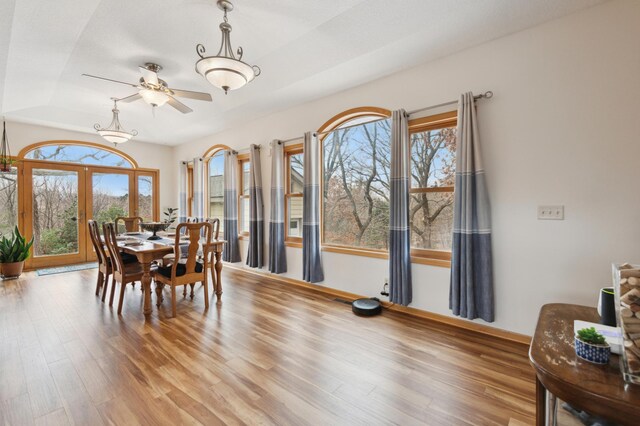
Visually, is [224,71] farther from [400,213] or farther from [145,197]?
[145,197]

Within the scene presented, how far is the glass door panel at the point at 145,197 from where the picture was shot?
6727 millimetres

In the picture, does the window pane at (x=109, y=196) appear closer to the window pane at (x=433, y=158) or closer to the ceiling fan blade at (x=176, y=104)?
the ceiling fan blade at (x=176, y=104)

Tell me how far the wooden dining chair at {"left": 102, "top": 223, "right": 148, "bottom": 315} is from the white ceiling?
1916mm

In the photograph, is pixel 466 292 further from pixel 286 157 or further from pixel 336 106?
pixel 286 157

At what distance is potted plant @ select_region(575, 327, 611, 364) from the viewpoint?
969 millimetres

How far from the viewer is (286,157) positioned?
462cm

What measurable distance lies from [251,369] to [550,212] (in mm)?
2729

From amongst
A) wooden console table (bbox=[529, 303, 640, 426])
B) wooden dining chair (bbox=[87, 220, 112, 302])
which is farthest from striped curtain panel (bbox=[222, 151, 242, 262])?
wooden console table (bbox=[529, 303, 640, 426])

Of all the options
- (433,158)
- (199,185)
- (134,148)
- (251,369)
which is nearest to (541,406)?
(251,369)

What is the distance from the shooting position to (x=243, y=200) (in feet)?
17.9

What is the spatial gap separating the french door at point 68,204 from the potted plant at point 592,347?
7.49 meters

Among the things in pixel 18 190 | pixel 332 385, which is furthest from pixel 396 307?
pixel 18 190

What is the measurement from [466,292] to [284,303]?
207 centimetres

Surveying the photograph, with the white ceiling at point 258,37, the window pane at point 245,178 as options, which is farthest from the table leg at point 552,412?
the window pane at point 245,178
